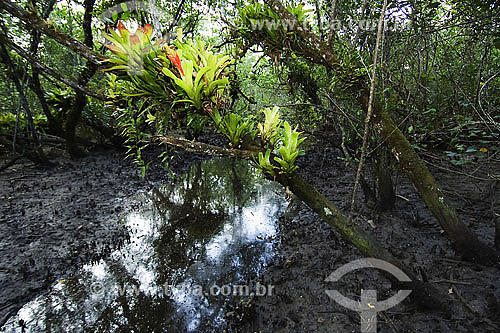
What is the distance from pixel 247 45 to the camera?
1943mm

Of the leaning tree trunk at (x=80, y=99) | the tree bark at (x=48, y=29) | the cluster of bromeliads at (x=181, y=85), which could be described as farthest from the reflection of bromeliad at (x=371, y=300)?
the leaning tree trunk at (x=80, y=99)

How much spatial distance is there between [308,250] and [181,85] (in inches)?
105

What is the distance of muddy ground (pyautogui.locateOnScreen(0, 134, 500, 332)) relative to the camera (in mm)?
2064

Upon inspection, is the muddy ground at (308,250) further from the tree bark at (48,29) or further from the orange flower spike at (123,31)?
the tree bark at (48,29)

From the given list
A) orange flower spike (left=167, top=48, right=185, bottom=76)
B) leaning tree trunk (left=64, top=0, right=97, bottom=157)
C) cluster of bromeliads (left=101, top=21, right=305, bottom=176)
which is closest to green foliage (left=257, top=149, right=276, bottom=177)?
cluster of bromeliads (left=101, top=21, right=305, bottom=176)

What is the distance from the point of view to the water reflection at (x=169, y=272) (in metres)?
2.39

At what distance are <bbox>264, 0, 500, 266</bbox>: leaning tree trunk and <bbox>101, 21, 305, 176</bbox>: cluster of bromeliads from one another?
66 centimetres

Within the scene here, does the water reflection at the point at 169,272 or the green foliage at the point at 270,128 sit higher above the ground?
the green foliage at the point at 270,128

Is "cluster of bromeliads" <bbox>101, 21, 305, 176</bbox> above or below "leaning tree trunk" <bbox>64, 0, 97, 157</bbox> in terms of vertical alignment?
below

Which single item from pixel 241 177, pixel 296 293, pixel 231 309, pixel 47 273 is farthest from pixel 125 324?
pixel 241 177

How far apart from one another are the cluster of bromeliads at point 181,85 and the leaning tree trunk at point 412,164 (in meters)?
0.66

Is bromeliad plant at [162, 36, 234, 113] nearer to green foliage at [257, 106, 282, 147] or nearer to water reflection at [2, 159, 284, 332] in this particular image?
green foliage at [257, 106, 282, 147]

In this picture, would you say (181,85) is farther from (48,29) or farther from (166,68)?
(48,29)

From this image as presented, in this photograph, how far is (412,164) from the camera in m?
2.13
